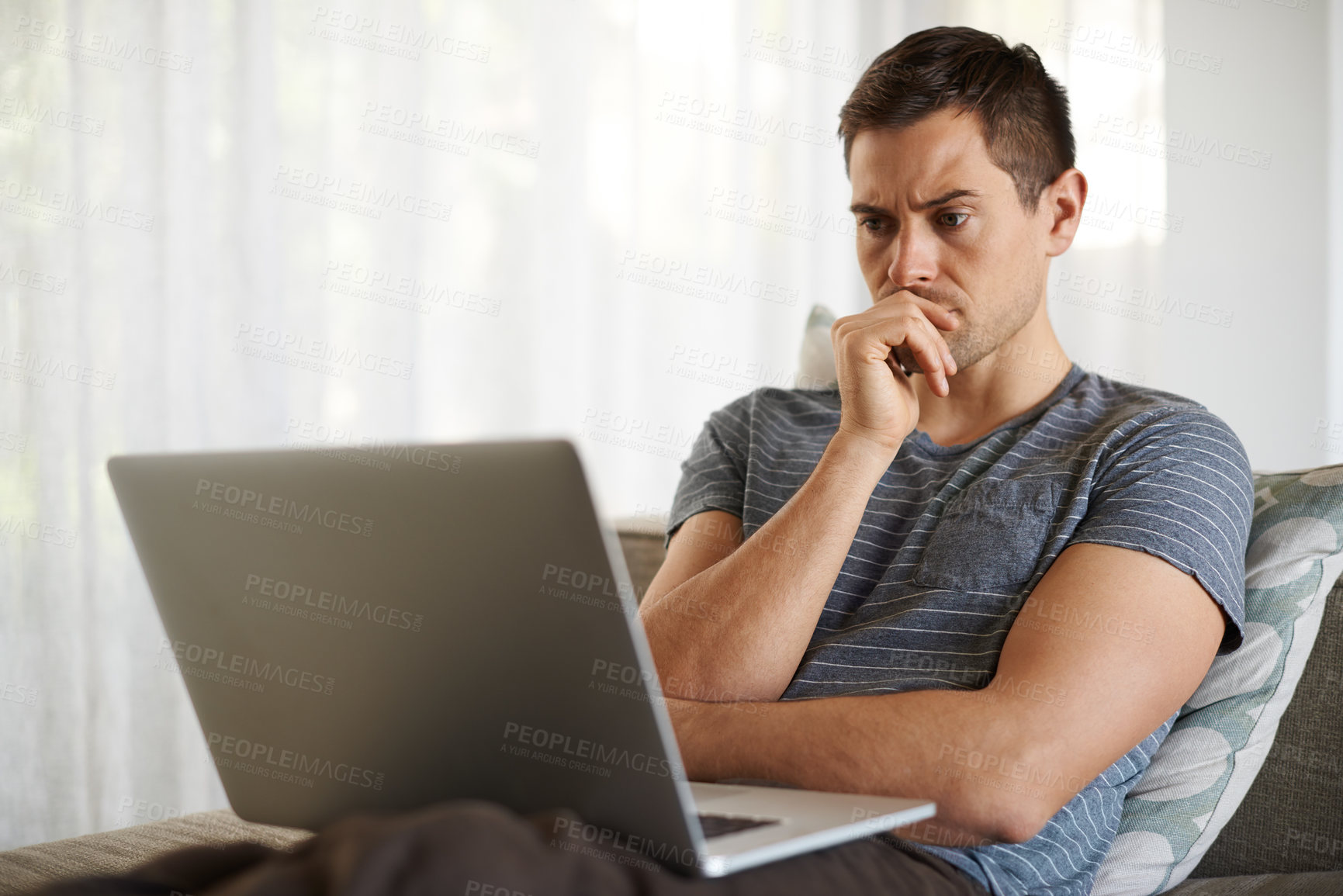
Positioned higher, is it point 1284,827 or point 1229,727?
point 1229,727

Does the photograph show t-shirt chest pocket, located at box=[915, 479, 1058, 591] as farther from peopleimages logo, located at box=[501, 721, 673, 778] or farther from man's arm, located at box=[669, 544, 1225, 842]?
peopleimages logo, located at box=[501, 721, 673, 778]

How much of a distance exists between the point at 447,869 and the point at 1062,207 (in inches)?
47.5

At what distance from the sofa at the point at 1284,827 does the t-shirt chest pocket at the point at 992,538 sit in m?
0.35

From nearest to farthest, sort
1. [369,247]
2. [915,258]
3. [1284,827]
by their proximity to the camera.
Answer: [1284,827] → [915,258] → [369,247]

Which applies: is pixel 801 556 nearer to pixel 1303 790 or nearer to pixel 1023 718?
pixel 1023 718

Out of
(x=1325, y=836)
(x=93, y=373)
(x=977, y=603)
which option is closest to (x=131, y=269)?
(x=93, y=373)

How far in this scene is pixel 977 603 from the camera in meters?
1.10

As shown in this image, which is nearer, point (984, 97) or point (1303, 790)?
point (1303, 790)

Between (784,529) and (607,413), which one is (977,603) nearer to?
(784,529)

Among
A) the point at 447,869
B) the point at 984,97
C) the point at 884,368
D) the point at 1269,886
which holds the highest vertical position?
the point at 984,97

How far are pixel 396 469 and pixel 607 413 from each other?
2191 millimetres

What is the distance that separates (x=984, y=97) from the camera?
131 centimetres

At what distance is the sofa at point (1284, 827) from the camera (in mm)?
1102

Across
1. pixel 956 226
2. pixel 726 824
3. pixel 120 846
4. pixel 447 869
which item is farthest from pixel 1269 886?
pixel 120 846
